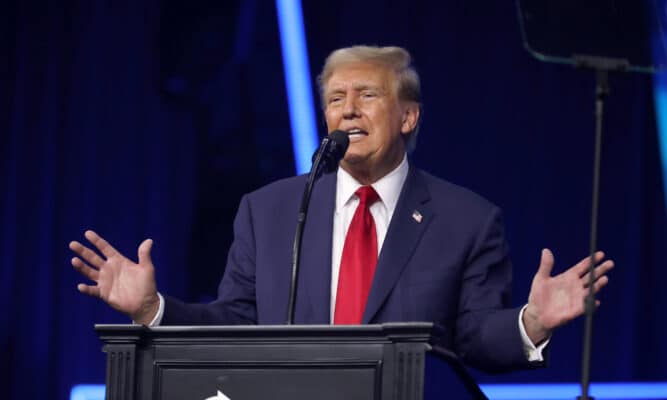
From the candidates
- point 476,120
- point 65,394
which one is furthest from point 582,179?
point 65,394

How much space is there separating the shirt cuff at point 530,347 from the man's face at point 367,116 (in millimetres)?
701

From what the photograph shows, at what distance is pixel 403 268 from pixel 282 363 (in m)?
0.82

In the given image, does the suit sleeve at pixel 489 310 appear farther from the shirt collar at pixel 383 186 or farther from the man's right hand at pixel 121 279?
the man's right hand at pixel 121 279

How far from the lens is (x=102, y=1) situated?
420cm

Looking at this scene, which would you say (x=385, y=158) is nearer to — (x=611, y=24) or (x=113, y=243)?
(x=611, y=24)

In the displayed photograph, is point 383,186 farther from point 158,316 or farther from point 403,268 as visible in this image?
point 158,316

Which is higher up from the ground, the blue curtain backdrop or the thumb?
the blue curtain backdrop

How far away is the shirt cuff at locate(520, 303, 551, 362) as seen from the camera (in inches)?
95.8

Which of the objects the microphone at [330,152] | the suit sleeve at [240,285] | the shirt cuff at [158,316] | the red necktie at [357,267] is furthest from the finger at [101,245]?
the red necktie at [357,267]

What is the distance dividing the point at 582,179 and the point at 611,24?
7.27 ft

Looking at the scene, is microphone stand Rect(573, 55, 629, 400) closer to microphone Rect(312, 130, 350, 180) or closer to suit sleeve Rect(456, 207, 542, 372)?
suit sleeve Rect(456, 207, 542, 372)

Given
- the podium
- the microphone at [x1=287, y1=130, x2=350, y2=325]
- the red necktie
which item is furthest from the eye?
the podium

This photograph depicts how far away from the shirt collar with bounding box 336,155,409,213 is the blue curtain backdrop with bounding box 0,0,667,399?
1159 millimetres

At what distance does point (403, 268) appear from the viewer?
2756mm
